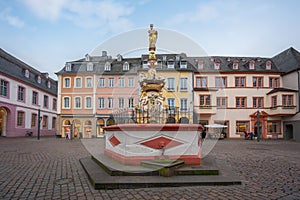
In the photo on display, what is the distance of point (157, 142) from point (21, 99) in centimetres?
3473

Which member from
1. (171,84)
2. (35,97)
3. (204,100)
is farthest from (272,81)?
(35,97)

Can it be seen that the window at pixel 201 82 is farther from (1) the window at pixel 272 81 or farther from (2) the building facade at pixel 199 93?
(1) the window at pixel 272 81

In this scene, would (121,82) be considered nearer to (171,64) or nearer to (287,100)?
(171,64)

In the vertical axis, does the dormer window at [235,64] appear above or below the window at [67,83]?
above

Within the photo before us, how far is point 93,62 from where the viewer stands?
141ft

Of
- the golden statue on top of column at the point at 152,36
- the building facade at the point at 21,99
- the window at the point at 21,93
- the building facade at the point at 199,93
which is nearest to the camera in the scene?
the golden statue on top of column at the point at 152,36

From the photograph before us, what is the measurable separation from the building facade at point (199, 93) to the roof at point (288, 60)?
0.24 meters

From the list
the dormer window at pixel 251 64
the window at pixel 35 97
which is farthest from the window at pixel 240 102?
the window at pixel 35 97

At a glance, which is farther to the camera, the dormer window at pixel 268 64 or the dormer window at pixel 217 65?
the dormer window at pixel 217 65

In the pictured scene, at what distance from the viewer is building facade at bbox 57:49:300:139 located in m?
39.6

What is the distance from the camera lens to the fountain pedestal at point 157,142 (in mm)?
7305

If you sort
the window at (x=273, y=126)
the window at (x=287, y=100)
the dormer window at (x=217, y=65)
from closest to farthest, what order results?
the window at (x=287, y=100) → the window at (x=273, y=126) → the dormer window at (x=217, y=65)

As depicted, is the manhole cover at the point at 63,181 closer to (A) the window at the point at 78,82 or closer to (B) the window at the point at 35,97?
(A) the window at the point at 78,82

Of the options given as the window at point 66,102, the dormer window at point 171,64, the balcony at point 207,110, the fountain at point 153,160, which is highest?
the dormer window at point 171,64
